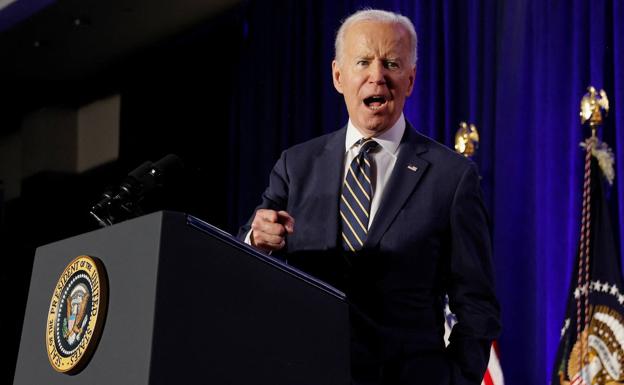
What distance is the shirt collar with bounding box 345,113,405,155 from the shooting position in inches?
75.4

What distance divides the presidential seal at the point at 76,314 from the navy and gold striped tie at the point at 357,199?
582 millimetres

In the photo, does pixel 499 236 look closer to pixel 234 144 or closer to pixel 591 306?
pixel 591 306

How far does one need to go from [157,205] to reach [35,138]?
92.7 inches

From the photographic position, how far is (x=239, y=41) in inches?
261

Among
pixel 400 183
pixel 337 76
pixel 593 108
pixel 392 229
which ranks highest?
pixel 593 108

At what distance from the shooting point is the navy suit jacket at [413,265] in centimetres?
173

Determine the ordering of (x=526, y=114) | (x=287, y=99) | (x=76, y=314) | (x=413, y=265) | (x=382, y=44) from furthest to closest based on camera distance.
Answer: (x=287, y=99) → (x=526, y=114) → (x=382, y=44) → (x=413, y=265) → (x=76, y=314)

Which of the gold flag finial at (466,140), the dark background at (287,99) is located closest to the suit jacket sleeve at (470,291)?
the dark background at (287,99)

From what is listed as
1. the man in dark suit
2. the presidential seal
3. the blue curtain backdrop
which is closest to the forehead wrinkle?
the man in dark suit

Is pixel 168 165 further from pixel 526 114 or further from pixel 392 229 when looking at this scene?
pixel 526 114

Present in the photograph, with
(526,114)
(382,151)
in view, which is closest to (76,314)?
(382,151)

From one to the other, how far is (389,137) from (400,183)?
12 cm

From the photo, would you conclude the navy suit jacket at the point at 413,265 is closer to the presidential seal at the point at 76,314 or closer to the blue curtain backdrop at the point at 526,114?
the presidential seal at the point at 76,314

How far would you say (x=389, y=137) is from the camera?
75.6 inches
